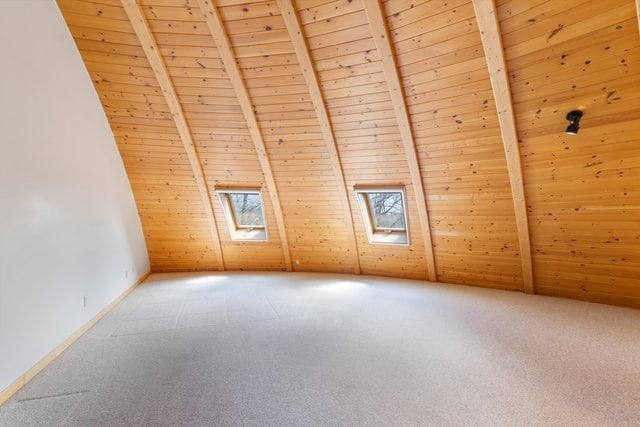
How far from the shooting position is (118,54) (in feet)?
12.3

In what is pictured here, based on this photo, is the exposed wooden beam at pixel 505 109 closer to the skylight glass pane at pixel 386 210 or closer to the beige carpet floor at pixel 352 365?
the beige carpet floor at pixel 352 365

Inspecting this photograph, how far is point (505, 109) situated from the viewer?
3.00 m

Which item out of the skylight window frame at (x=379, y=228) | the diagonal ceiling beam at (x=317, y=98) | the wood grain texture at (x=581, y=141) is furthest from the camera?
the skylight window frame at (x=379, y=228)

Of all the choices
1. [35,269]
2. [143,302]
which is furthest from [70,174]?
[143,302]

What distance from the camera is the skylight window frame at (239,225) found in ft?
16.4

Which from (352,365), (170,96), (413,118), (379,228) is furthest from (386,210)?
(170,96)

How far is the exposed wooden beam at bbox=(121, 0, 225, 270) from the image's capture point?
329 centimetres

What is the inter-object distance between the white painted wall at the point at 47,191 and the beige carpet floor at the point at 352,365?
1.44 ft

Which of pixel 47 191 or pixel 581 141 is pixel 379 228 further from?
pixel 47 191

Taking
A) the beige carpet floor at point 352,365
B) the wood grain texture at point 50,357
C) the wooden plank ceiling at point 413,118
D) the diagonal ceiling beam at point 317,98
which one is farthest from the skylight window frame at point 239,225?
the wood grain texture at point 50,357

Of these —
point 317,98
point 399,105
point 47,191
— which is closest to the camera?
point 47,191

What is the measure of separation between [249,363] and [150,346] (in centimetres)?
116

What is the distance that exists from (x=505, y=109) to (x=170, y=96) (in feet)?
12.1

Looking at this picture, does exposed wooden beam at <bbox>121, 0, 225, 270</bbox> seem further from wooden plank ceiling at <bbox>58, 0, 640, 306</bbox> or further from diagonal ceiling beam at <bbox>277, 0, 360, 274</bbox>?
diagonal ceiling beam at <bbox>277, 0, 360, 274</bbox>
